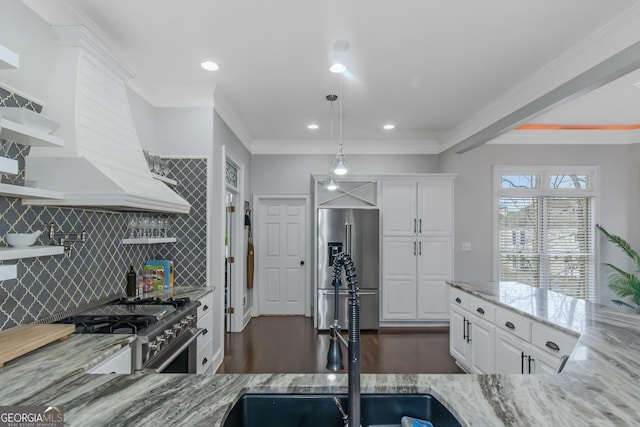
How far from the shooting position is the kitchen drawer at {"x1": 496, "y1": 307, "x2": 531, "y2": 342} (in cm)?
223

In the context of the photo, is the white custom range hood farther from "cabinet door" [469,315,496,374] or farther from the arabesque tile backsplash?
"cabinet door" [469,315,496,374]

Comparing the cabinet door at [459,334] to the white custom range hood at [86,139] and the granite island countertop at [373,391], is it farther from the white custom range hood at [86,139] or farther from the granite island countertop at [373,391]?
the white custom range hood at [86,139]

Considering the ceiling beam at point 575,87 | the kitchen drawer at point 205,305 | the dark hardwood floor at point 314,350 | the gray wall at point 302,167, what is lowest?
the dark hardwood floor at point 314,350

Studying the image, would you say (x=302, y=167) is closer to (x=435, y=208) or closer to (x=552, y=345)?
(x=435, y=208)

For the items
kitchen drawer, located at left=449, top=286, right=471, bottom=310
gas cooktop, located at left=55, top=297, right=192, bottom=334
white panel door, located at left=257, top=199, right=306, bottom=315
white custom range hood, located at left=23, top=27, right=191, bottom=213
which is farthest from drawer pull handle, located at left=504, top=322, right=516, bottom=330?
white panel door, located at left=257, top=199, right=306, bottom=315

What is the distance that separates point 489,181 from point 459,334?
2613mm

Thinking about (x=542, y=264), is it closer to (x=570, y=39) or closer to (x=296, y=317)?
(x=570, y=39)

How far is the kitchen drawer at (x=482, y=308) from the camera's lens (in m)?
2.66

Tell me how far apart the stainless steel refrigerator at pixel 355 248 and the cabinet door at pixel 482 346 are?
1774 millimetres

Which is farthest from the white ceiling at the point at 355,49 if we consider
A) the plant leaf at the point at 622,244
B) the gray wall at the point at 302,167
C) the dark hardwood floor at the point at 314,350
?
the dark hardwood floor at the point at 314,350

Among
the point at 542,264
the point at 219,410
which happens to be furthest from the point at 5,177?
the point at 542,264

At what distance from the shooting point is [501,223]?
16.0 ft

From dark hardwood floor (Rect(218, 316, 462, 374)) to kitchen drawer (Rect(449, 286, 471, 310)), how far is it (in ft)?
2.25

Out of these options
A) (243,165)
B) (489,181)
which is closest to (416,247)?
(489,181)
